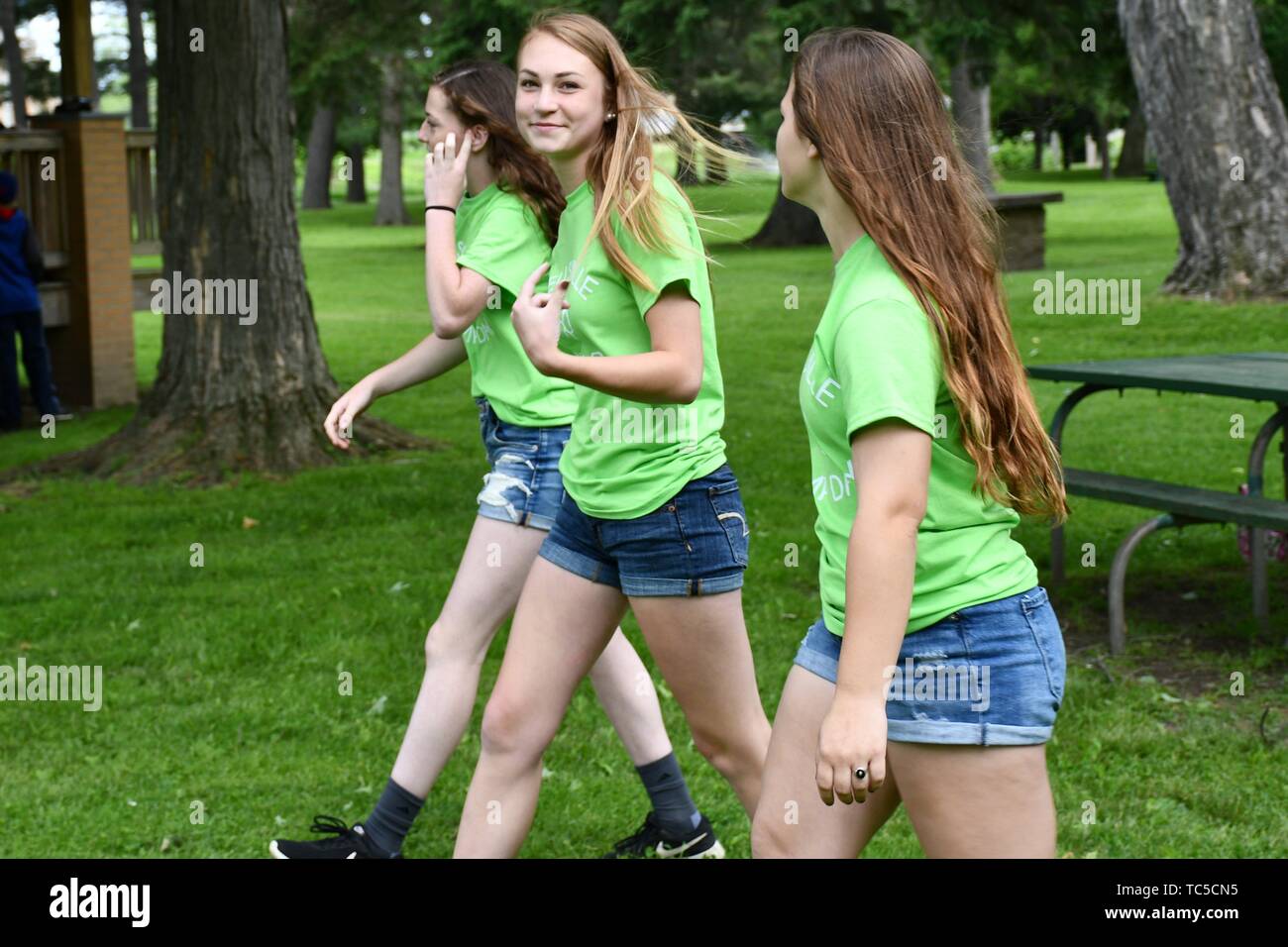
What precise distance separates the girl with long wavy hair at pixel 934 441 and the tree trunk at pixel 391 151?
41.6 metres

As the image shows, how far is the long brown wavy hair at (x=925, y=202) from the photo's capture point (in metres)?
2.63

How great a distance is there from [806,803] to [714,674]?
833 mm

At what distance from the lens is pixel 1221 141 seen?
54.1ft

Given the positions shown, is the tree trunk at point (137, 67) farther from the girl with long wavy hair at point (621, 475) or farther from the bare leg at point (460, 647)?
the girl with long wavy hair at point (621, 475)

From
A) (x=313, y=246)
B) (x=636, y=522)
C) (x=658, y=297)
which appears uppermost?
(x=658, y=297)

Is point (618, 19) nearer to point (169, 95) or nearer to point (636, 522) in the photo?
point (169, 95)

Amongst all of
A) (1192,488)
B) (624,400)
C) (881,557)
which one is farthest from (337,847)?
(1192,488)

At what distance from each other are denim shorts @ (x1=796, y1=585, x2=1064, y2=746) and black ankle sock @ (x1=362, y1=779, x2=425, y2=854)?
1.99 meters

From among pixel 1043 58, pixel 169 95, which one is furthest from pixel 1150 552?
pixel 1043 58

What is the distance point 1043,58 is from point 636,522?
20468mm

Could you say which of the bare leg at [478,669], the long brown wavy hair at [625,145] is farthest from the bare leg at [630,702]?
the long brown wavy hair at [625,145]

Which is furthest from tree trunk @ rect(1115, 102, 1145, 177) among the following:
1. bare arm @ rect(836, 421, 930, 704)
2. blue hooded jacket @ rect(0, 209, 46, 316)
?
bare arm @ rect(836, 421, 930, 704)
